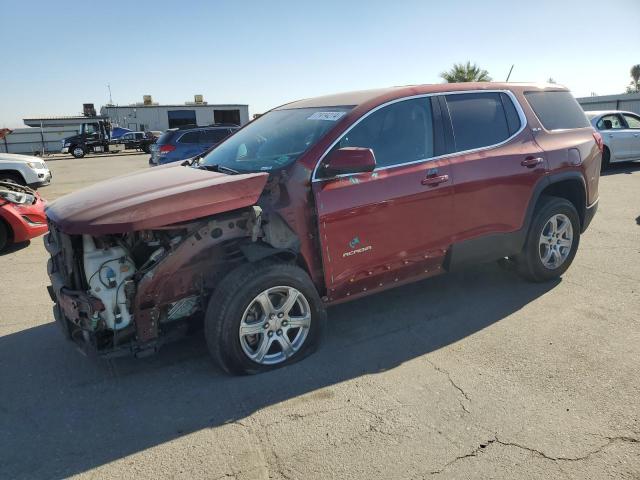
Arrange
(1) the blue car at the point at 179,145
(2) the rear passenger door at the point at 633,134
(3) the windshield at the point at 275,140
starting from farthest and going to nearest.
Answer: (1) the blue car at the point at 179,145 → (2) the rear passenger door at the point at 633,134 → (3) the windshield at the point at 275,140

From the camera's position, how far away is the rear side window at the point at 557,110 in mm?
4990

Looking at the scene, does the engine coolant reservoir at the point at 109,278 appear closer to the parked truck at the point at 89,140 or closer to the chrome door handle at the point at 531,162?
the chrome door handle at the point at 531,162

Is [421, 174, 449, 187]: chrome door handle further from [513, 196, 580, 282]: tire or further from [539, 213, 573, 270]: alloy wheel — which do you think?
[539, 213, 573, 270]: alloy wheel

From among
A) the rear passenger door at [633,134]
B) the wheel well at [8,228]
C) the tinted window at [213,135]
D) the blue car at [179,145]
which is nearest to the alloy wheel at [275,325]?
the wheel well at [8,228]

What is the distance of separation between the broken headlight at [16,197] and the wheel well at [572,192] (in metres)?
6.94

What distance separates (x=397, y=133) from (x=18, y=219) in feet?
18.8

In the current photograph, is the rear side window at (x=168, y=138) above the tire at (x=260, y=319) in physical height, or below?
above

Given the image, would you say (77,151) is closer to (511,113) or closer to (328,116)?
(328,116)

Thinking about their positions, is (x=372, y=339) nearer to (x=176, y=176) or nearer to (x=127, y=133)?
(x=176, y=176)

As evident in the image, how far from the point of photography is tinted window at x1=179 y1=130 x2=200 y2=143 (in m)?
15.4

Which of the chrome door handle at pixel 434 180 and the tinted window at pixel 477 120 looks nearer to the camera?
the chrome door handle at pixel 434 180

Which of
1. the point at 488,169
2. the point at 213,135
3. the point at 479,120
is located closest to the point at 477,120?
the point at 479,120

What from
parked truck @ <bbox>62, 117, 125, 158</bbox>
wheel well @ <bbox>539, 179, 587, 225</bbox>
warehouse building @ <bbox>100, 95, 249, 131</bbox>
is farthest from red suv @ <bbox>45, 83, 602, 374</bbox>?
warehouse building @ <bbox>100, 95, 249, 131</bbox>

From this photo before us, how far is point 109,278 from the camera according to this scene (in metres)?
3.26
